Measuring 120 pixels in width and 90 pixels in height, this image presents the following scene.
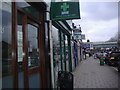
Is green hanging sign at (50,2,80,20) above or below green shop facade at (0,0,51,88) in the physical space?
above

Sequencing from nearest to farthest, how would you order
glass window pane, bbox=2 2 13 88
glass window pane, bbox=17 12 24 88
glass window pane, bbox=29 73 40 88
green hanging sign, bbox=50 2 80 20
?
glass window pane, bbox=2 2 13 88 < glass window pane, bbox=17 12 24 88 < glass window pane, bbox=29 73 40 88 < green hanging sign, bbox=50 2 80 20

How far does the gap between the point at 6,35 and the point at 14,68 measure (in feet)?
2.63

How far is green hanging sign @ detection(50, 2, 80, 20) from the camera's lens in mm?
5734

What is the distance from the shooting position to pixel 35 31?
5457 millimetres

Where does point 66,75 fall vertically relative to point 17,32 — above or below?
below

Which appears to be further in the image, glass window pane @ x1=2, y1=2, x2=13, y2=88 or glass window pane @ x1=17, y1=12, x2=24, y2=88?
glass window pane @ x1=17, y1=12, x2=24, y2=88

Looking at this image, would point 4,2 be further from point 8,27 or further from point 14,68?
point 14,68

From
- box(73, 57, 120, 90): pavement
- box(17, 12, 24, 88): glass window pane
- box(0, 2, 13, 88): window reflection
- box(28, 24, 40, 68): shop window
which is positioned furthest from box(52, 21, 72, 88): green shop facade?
box(0, 2, 13, 88): window reflection

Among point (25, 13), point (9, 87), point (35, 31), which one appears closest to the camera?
point (9, 87)

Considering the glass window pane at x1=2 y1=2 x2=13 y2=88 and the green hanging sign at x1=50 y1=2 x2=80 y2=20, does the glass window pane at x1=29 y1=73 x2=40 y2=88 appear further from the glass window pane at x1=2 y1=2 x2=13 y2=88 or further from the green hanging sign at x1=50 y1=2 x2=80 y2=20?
the green hanging sign at x1=50 y1=2 x2=80 y2=20

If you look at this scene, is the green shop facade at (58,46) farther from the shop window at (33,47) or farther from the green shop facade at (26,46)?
the shop window at (33,47)

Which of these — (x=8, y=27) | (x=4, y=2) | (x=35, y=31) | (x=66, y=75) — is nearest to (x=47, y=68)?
(x=66, y=75)

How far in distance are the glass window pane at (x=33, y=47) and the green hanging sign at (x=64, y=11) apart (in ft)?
2.91

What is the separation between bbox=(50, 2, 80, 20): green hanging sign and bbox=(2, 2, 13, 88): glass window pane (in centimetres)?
209
